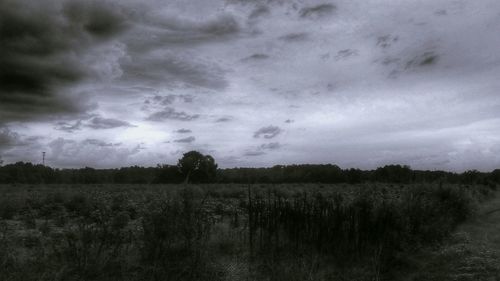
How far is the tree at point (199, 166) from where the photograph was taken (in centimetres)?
7362

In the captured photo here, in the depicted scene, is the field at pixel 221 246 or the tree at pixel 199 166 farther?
the tree at pixel 199 166

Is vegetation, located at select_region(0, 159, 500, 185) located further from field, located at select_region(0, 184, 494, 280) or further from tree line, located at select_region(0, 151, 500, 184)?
field, located at select_region(0, 184, 494, 280)

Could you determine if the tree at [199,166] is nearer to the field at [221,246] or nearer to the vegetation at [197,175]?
the vegetation at [197,175]

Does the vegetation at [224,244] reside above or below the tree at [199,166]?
below

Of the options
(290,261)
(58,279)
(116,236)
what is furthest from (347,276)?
(58,279)

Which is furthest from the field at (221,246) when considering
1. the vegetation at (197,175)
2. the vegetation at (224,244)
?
the vegetation at (197,175)

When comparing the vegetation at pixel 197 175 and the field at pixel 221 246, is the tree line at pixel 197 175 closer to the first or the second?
the vegetation at pixel 197 175

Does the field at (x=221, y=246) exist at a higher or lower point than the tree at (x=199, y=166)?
lower

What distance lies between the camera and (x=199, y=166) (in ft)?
245

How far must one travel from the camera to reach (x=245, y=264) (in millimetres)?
9227

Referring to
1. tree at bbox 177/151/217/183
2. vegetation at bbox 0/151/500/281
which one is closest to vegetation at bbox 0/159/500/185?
tree at bbox 177/151/217/183

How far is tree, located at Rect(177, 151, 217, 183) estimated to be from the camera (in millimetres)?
73625

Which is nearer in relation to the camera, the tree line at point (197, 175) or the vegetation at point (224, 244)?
the vegetation at point (224, 244)

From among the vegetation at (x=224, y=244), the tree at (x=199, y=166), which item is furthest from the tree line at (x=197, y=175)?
the vegetation at (x=224, y=244)
